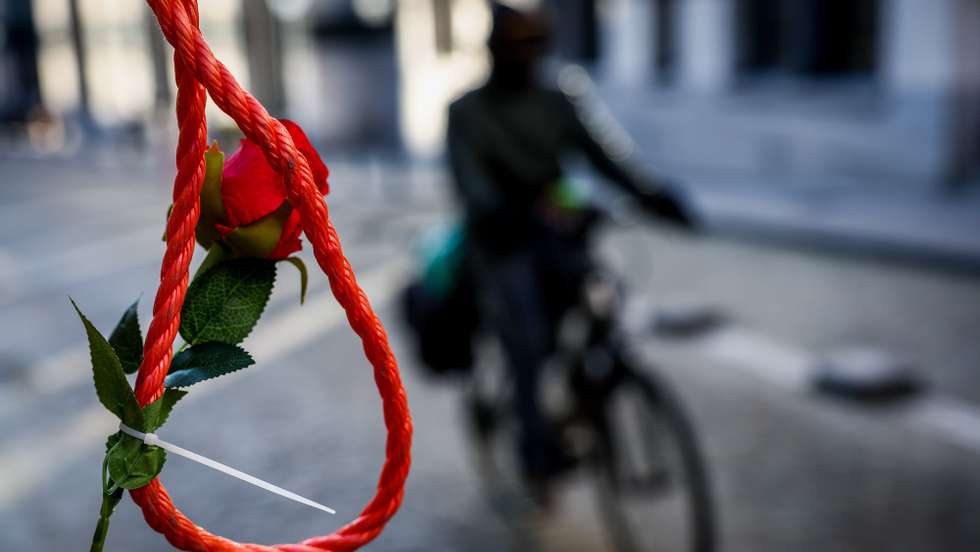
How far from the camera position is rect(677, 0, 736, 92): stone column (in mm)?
15969

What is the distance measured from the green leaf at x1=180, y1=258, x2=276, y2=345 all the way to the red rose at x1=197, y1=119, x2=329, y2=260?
0.02 meters

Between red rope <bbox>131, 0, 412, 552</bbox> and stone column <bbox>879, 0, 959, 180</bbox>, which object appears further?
stone column <bbox>879, 0, 959, 180</bbox>

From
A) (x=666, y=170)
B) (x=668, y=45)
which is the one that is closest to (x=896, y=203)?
(x=666, y=170)

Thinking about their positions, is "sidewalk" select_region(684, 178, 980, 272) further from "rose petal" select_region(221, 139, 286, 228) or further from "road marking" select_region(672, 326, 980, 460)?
"rose petal" select_region(221, 139, 286, 228)

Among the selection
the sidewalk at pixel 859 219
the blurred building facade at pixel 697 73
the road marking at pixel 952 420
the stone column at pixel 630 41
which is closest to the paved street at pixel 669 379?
the road marking at pixel 952 420

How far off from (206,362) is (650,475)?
3094 mm

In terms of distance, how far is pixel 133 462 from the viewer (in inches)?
28.9

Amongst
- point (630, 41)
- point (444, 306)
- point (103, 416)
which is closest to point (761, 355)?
point (444, 306)

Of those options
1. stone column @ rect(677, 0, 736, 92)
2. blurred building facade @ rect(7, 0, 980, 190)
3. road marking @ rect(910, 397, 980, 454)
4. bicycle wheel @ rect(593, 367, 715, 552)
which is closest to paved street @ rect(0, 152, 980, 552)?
road marking @ rect(910, 397, 980, 454)

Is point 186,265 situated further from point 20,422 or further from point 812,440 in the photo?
point 20,422

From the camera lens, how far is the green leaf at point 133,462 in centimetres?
73

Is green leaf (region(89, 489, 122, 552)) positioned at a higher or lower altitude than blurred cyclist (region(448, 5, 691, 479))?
higher

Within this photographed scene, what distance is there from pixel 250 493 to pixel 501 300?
1.57 metres

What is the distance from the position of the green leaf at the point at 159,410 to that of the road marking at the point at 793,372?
15.0 feet
